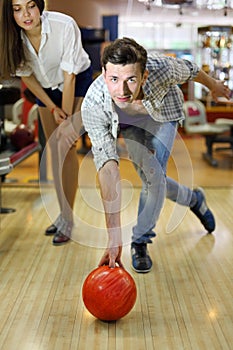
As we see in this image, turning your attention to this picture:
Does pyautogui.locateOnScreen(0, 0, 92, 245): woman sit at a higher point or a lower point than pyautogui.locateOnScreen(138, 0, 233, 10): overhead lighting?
lower

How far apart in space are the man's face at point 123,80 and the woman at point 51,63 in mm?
793

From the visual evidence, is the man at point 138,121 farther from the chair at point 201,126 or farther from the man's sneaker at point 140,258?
the chair at point 201,126

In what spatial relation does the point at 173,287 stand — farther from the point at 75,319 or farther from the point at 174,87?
the point at 174,87

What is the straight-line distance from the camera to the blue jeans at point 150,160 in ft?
8.22

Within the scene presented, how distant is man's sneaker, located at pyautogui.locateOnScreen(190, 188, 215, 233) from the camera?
308 centimetres

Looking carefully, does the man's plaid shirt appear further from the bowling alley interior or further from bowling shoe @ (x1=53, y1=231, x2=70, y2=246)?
bowling shoe @ (x1=53, y1=231, x2=70, y2=246)

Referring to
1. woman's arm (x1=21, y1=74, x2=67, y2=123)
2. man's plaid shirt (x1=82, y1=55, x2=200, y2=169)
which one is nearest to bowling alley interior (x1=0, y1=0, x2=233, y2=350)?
woman's arm (x1=21, y1=74, x2=67, y2=123)

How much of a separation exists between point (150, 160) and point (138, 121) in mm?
177

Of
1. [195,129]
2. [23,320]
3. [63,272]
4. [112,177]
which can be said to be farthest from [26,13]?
[195,129]

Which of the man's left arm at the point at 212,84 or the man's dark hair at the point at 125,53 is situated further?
the man's left arm at the point at 212,84

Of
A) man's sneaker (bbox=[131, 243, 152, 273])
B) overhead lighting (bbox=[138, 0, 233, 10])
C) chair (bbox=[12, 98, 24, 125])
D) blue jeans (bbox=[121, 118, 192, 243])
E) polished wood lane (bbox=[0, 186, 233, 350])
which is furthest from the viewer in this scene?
chair (bbox=[12, 98, 24, 125])

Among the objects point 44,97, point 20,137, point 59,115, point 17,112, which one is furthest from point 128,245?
point 17,112

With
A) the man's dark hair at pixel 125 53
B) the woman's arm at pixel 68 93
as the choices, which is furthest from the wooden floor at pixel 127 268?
the man's dark hair at pixel 125 53

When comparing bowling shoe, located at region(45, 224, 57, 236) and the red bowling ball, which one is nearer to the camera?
the red bowling ball
